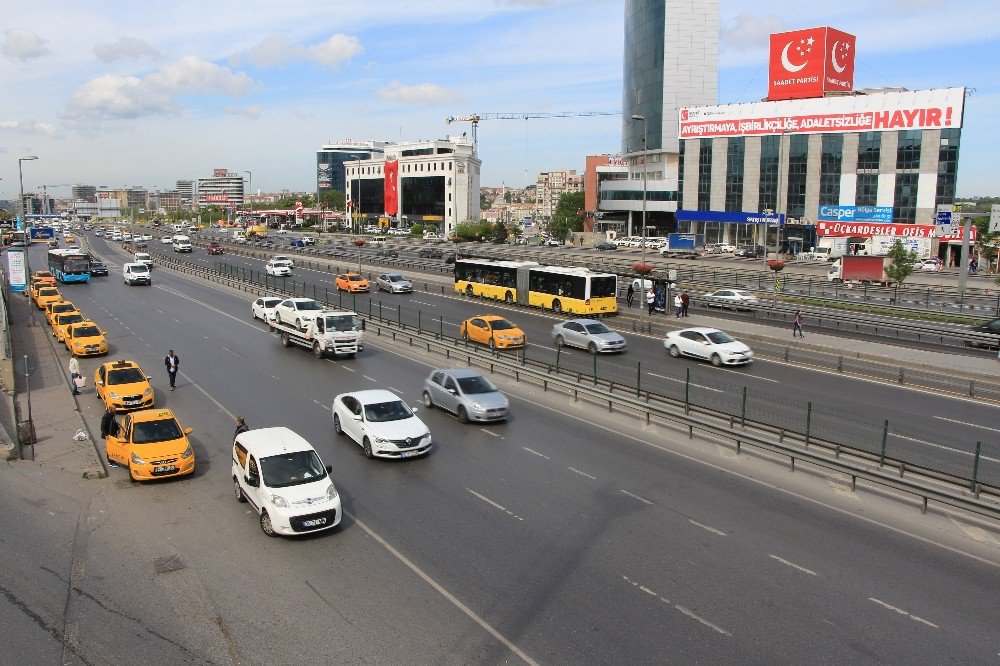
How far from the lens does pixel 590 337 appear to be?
102 feet

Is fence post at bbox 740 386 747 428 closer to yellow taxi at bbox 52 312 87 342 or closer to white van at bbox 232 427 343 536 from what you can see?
white van at bbox 232 427 343 536

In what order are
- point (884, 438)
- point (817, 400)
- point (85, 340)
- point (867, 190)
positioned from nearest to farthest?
point (884, 438), point (817, 400), point (85, 340), point (867, 190)

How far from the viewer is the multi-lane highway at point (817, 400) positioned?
16109mm

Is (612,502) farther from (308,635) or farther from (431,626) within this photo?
(308,635)

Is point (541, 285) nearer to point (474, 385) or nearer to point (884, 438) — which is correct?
point (474, 385)

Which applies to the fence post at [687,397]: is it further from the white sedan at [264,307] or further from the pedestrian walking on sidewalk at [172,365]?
the white sedan at [264,307]

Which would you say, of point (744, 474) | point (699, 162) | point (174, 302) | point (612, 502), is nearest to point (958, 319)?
point (744, 474)

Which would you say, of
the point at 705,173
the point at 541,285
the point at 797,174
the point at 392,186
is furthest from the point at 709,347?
the point at 392,186

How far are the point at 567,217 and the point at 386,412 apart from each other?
127m

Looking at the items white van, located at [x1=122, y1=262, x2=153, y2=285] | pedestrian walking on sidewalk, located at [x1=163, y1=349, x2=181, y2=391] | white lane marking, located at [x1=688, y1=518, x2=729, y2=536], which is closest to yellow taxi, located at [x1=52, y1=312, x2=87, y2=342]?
pedestrian walking on sidewalk, located at [x1=163, y1=349, x2=181, y2=391]

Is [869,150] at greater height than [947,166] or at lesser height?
greater

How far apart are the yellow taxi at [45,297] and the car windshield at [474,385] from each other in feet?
106

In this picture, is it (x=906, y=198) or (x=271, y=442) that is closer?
(x=271, y=442)

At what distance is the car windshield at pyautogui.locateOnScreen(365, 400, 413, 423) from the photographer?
18328 mm
